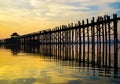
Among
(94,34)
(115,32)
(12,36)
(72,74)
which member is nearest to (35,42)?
(12,36)

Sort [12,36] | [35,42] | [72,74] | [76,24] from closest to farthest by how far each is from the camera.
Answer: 1. [72,74]
2. [76,24]
3. [35,42]
4. [12,36]

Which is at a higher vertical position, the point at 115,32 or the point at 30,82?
the point at 115,32

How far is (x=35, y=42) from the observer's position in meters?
83.1

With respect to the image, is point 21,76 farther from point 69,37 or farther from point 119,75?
point 69,37

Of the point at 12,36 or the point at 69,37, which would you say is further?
the point at 12,36

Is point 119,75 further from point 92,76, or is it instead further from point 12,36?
point 12,36

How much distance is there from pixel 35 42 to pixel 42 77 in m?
65.0

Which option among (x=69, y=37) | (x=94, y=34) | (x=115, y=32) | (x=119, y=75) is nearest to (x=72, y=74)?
(x=119, y=75)

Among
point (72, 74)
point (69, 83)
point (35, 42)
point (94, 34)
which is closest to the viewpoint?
point (69, 83)

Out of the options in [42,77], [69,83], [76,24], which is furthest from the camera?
[76,24]

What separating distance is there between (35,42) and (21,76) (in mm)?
64344

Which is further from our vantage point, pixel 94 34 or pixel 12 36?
pixel 12 36

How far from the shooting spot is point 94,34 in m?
33.7

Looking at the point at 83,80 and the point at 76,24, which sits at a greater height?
the point at 76,24
